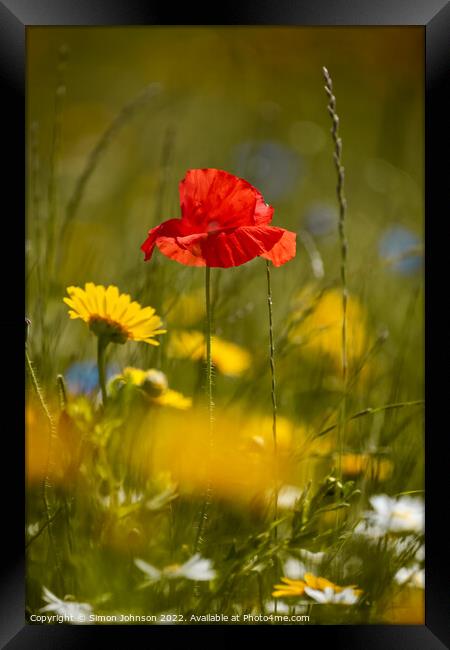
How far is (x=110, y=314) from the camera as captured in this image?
1.10m

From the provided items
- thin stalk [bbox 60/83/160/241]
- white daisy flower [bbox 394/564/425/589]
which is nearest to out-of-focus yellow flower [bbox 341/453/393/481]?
white daisy flower [bbox 394/564/425/589]

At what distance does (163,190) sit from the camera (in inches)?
51.3

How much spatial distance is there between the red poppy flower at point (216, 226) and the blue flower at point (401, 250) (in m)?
0.28

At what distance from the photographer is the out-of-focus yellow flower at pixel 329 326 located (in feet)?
4.30

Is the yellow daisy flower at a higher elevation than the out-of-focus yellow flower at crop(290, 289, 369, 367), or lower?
lower

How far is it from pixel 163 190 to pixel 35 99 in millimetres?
217

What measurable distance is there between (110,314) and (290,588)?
0.39 meters

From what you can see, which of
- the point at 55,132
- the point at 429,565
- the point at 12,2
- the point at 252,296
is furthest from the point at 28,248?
the point at 429,565

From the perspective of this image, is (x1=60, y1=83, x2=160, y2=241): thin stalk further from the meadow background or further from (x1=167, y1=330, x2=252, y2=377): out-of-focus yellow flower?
(x1=167, y1=330, x2=252, y2=377): out-of-focus yellow flower

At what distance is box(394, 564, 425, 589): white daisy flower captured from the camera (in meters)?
1.15

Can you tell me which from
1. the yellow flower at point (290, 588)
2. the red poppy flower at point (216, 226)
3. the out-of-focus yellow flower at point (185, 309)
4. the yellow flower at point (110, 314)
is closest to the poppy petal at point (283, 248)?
the red poppy flower at point (216, 226)

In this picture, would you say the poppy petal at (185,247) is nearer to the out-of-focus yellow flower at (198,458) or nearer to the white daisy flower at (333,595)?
the out-of-focus yellow flower at (198,458)

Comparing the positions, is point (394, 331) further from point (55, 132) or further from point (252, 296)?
point (55, 132)

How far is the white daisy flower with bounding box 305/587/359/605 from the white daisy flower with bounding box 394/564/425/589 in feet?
0.19
